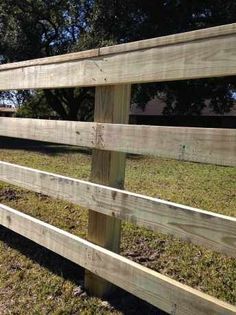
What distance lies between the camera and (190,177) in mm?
8266

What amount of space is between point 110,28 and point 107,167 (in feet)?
58.3

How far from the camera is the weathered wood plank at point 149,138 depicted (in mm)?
2258

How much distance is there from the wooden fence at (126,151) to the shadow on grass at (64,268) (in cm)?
13

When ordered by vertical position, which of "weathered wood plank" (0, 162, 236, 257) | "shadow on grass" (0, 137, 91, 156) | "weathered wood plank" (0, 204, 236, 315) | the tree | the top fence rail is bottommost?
"shadow on grass" (0, 137, 91, 156)

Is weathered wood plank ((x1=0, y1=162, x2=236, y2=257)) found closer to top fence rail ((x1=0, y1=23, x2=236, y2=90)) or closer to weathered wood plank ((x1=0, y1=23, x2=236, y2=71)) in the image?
top fence rail ((x1=0, y1=23, x2=236, y2=90))

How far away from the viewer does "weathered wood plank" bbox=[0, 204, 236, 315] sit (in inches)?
92.9

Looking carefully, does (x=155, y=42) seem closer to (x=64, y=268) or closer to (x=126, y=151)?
(x=126, y=151)

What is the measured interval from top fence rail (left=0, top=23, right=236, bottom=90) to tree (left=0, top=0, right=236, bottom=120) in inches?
601

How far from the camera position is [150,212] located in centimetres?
263

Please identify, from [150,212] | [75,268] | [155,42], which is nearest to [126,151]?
[150,212]

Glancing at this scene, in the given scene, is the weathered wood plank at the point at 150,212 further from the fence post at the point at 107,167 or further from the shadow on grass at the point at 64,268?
the shadow on grass at the point at 64,268

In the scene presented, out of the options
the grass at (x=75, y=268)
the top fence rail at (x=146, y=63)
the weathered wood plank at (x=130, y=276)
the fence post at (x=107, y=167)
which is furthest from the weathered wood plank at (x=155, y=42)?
the grass at (x=75, y=268)

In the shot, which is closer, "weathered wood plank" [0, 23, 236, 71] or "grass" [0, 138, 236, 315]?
Result: "weathered wood plank" [0, 23, 236, 71]

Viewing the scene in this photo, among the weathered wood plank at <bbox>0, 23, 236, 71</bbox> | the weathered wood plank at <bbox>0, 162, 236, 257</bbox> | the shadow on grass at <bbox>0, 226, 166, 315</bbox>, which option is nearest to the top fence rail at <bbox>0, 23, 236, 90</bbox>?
the weathered wood plank at <bbox>0, 23, 236, 71</bbox>
